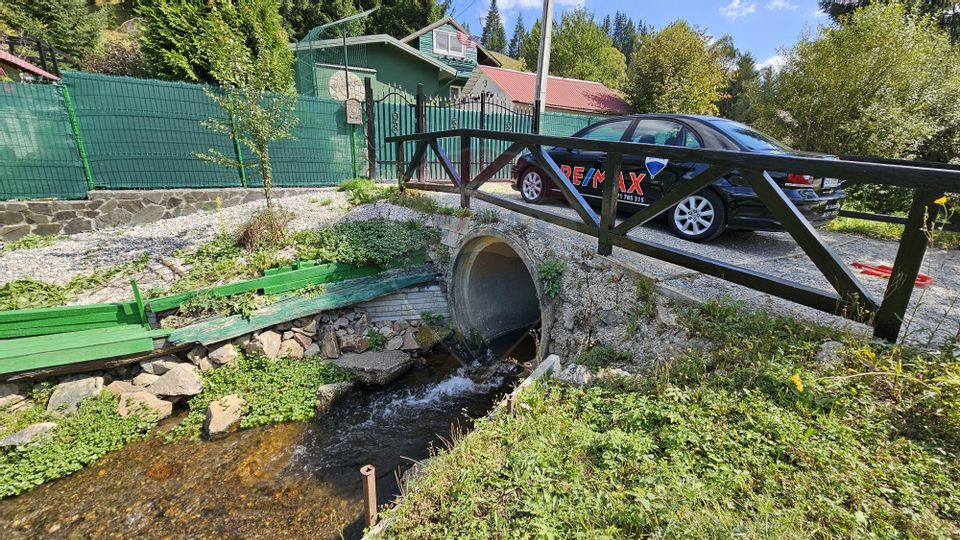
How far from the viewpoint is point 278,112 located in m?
6.84

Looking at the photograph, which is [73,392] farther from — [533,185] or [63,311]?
[533,185]

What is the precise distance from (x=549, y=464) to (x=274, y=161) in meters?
8.71

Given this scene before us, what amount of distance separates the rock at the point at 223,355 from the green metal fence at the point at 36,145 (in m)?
4.94

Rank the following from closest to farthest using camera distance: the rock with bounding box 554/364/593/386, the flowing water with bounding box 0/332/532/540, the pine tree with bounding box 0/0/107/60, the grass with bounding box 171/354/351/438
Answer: the rock with bounding box 554/364/593/386, the flowing water with bounding box 0/332/532/540, the grass with bounding box 171/354/351/438, the pine tree with bounding box 0/0/107/60

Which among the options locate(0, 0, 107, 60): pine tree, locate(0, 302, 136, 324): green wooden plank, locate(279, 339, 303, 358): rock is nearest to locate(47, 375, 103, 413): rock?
locate(0, 302, 136, 324): green wooden plank

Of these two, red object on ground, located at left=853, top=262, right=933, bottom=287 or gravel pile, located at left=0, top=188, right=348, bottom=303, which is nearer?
red object on ground, located at left=853, top=262, right=933, bottom=287

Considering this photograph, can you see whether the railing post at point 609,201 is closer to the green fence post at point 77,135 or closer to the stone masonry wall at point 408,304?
the stone masonry wall at point 408,304

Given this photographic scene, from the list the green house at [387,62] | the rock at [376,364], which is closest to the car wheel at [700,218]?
the rock at [376,364]

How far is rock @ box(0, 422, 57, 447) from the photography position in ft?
13.6

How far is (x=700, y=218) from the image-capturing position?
5266 mm

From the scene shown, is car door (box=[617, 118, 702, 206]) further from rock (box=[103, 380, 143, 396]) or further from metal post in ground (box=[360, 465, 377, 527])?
rock (box=[103, 380, 143, 396])

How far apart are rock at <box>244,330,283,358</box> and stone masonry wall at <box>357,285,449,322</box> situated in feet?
4.19

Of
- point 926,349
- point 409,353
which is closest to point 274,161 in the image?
point 409,353

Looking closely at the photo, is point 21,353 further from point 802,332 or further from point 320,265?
point 802,332
